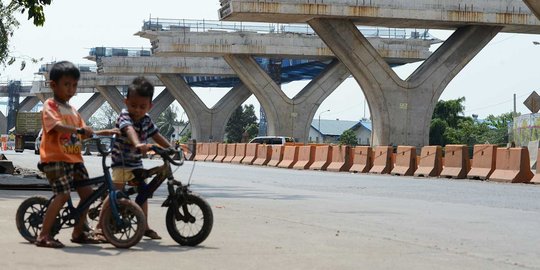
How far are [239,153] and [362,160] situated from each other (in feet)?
56.9

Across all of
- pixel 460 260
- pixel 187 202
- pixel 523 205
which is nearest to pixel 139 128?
pixel 187 202

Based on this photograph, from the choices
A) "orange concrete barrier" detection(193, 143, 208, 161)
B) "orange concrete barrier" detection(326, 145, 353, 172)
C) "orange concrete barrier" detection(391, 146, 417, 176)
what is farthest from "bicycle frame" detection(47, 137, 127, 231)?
"orange concrete barrier" detection(193, 143, 208, 161)

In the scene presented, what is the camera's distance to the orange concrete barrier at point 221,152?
55.6m

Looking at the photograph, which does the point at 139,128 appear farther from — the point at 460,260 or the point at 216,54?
the point at 216,54

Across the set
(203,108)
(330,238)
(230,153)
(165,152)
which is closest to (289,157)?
(230,153)

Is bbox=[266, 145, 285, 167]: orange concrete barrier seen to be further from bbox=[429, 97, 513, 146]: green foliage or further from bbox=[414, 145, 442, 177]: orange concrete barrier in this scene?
bbox=[429, 97, 513, 146]: green foliage

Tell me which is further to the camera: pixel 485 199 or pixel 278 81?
pixel 278 81

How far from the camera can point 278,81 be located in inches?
3784

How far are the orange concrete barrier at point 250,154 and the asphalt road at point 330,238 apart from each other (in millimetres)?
30362

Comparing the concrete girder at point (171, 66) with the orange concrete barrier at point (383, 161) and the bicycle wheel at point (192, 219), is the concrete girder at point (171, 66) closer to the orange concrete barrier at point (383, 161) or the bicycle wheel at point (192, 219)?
the orange concrete barrier at point (383, 161)

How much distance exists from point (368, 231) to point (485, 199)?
320 inches

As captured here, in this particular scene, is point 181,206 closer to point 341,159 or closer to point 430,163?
point 430,163

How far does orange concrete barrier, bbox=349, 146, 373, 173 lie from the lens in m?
35.7

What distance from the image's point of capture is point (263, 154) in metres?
47.9
